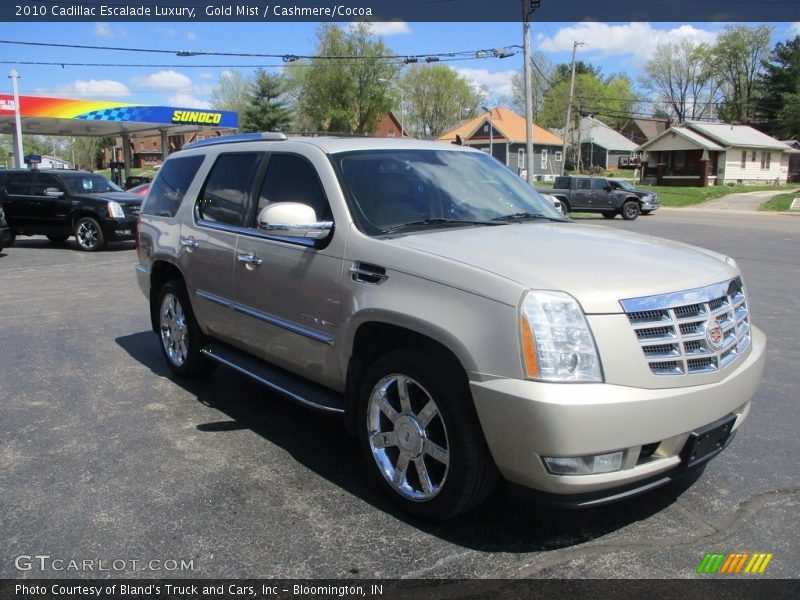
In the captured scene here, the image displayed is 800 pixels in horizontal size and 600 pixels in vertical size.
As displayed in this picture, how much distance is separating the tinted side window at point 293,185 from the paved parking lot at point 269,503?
152cm

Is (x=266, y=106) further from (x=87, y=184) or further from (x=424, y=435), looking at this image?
(x=424, y=435)

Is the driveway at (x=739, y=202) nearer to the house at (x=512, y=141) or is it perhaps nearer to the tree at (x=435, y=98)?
the house at (x=512, y=141)

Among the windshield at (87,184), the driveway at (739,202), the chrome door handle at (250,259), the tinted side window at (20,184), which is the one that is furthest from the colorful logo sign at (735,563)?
the driveway at (739,202)

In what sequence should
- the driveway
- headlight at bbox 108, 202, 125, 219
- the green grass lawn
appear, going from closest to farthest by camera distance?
headlight at bbox 108, 202, 125, 219
the green grass lawn
the driveway

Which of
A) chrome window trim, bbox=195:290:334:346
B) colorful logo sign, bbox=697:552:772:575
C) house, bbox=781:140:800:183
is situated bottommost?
colorful logo sign, bbox=697:552:772:575

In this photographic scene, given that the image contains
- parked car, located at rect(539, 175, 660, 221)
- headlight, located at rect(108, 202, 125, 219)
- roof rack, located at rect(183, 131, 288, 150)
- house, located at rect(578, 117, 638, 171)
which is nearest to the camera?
roof rack, located at rect(183, 131, 288, 150)

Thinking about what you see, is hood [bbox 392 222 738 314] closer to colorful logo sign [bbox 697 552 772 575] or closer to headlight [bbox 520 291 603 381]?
headlight [bbox 520 291 603 381]

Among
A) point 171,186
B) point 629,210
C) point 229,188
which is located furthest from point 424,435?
point 629,210

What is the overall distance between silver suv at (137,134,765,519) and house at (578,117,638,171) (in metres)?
71.8

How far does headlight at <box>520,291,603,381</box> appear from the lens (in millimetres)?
2744

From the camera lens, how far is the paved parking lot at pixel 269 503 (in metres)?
3.04

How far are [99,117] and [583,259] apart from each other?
33.7m

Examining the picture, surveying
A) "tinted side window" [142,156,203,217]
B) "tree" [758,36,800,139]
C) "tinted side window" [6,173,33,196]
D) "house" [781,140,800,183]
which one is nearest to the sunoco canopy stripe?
"tinted side window" [6,173,33,196]

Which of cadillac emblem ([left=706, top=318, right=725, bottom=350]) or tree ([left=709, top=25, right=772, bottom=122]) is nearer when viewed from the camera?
cadillac emblem ([left=706, top=318, right=725, bottom=350])
